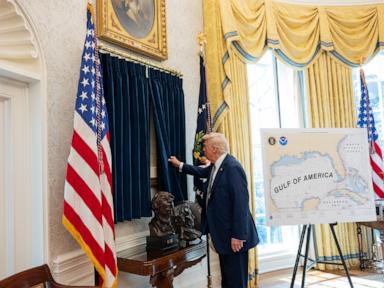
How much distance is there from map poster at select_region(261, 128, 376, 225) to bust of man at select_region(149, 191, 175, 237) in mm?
813

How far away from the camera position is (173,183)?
336cm

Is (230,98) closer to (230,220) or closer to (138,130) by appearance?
(138,130)

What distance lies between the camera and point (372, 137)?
14.5ft

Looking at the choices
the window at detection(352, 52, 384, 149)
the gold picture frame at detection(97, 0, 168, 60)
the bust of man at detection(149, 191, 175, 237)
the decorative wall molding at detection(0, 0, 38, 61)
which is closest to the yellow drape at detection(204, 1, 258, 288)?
the gold picture frame at detection(97, 0, 168, 60)

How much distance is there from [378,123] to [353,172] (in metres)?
2.28

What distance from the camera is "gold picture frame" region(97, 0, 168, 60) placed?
2846mm

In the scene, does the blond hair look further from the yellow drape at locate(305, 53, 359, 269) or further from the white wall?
the yellow drape at locate(305, 53, 359, 269)

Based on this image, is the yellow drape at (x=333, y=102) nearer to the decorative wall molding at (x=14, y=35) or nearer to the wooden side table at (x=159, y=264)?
the wooden side table at (x=159, y=264)

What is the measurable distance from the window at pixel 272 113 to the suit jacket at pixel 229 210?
185 cm

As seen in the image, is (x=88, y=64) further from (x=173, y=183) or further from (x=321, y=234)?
(x=321, y=234)

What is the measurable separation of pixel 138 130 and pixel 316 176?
1542 mm

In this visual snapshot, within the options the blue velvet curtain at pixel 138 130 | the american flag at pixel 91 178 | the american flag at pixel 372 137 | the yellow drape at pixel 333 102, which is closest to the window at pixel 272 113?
the yellow drape at pixel 333 102

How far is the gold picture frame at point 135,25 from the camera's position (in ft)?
9.34

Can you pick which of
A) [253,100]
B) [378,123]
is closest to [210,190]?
[253,100]
